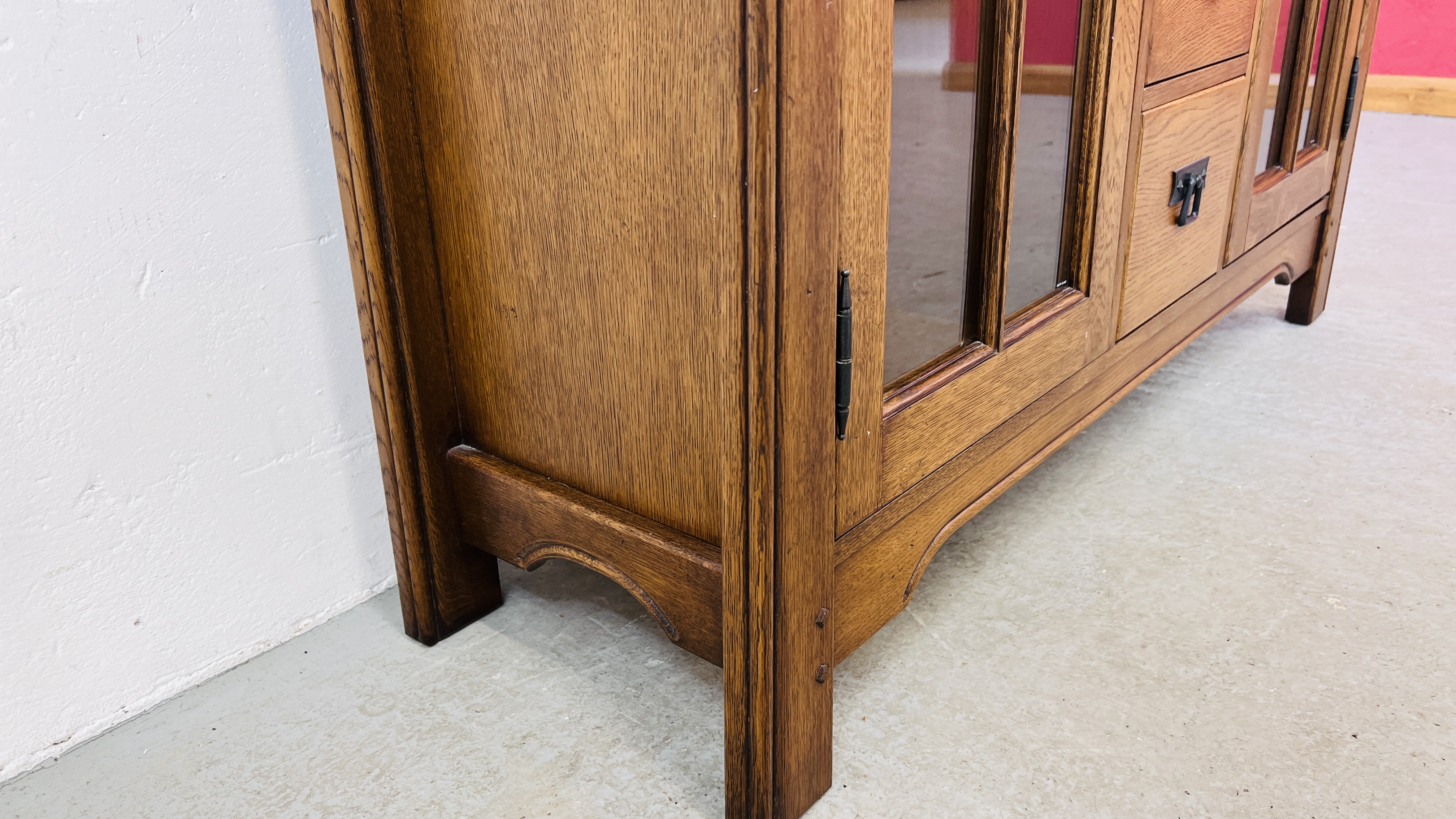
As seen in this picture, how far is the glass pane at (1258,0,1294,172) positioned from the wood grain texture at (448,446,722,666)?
1.15 m

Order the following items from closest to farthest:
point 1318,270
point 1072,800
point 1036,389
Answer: point 1072,800, point 1036,389, point 1318,270

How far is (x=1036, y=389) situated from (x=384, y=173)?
0.71 metres

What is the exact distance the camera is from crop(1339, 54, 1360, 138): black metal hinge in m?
1.82

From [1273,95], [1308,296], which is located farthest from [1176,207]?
[1308,296]

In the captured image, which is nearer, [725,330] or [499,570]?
[725,330]

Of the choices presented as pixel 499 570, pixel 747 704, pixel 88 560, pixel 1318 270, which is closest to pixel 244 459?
pixel 88 560

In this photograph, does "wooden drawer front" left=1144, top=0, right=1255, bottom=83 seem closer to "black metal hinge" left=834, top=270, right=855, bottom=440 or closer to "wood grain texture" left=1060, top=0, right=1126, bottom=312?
"wood grain texture" left=1060, top=0, right=1126, bottom=312

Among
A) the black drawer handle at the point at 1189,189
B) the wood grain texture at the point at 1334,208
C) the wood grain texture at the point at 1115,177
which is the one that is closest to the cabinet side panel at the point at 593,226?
the wood grain texture at the point at 1115,177

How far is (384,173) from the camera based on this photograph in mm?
965

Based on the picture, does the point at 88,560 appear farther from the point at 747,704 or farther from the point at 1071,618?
the point at 1071,618

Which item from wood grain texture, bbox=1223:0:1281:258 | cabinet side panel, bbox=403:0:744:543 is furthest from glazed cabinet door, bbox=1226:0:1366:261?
cabinet side panel, bbox=403:0:744:543

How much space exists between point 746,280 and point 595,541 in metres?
0.37

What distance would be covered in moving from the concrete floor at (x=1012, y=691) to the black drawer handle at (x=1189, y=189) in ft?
1.27

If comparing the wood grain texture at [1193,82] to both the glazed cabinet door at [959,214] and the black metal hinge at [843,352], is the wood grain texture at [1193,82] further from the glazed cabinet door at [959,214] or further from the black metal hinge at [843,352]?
the black metal hinge at [843,352]
